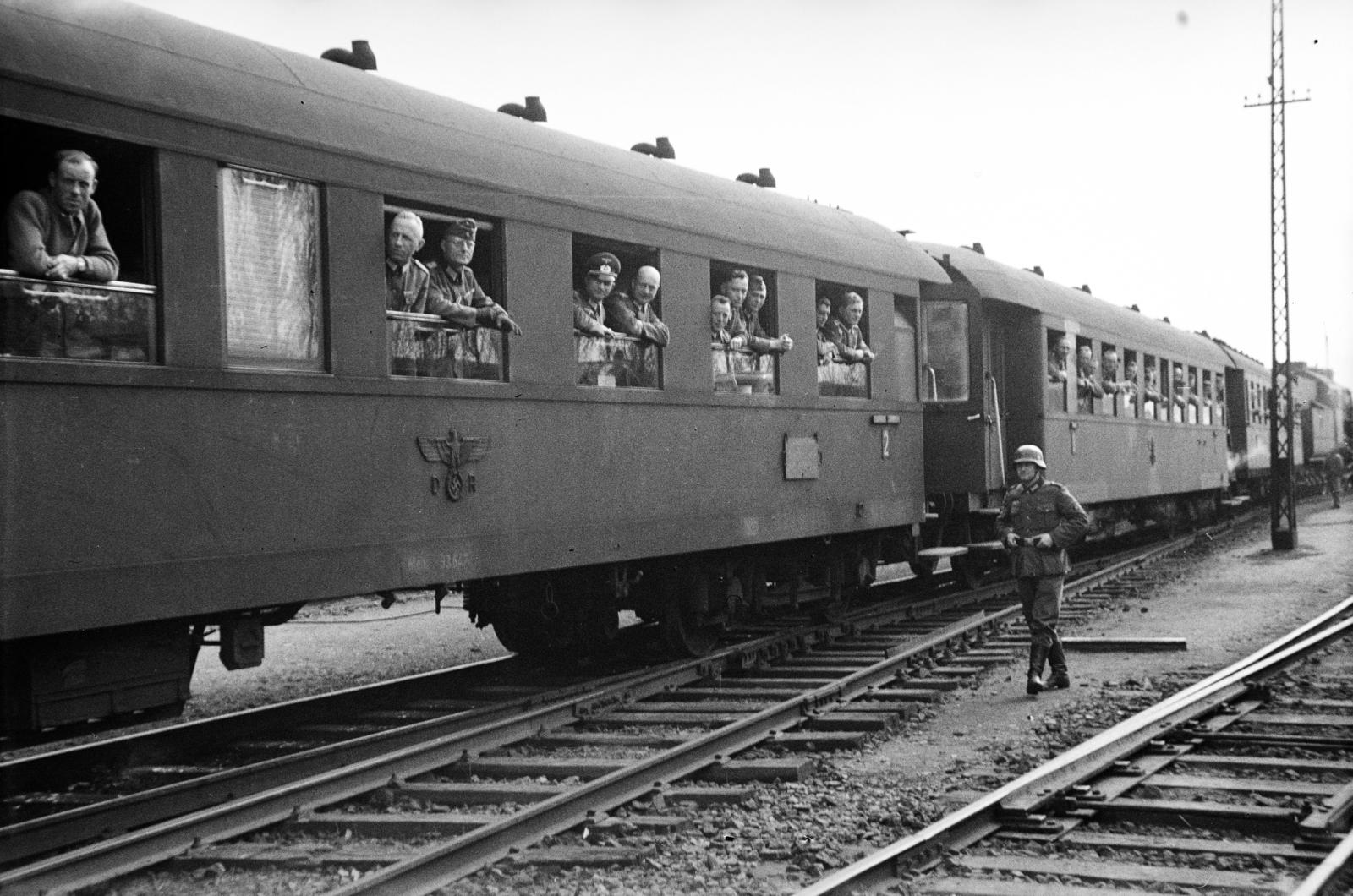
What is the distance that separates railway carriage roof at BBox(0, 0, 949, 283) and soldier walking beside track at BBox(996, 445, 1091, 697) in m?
2.55

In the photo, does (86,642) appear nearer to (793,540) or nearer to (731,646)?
(731,646)

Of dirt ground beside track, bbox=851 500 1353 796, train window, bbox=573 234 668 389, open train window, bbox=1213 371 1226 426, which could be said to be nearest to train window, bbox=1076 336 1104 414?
dirt ground beside track, bbox=851 500 1353 796

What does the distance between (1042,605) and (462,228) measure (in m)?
4.33

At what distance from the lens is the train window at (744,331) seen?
9375 mm

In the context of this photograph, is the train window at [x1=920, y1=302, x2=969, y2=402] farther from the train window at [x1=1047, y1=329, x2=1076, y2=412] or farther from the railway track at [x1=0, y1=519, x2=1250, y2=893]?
the railway track at [x1=0, y1=519, x2=1250, y2=893]

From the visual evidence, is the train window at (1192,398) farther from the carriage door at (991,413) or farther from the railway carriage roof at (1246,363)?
the carriage door at (991,413)

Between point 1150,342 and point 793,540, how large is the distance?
34.0 feet

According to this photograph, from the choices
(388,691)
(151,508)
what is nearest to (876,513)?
(388,691)

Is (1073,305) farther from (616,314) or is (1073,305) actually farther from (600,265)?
(600,265)

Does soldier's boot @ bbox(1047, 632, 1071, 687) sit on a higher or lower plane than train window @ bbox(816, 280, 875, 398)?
lower

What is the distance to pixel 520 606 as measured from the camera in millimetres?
8938

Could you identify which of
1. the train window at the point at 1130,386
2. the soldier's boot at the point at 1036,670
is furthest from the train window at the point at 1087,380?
the soldier's boot at the point at 1036,670

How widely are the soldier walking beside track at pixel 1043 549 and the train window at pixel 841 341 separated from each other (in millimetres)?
2046

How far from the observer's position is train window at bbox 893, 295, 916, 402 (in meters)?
11.8
